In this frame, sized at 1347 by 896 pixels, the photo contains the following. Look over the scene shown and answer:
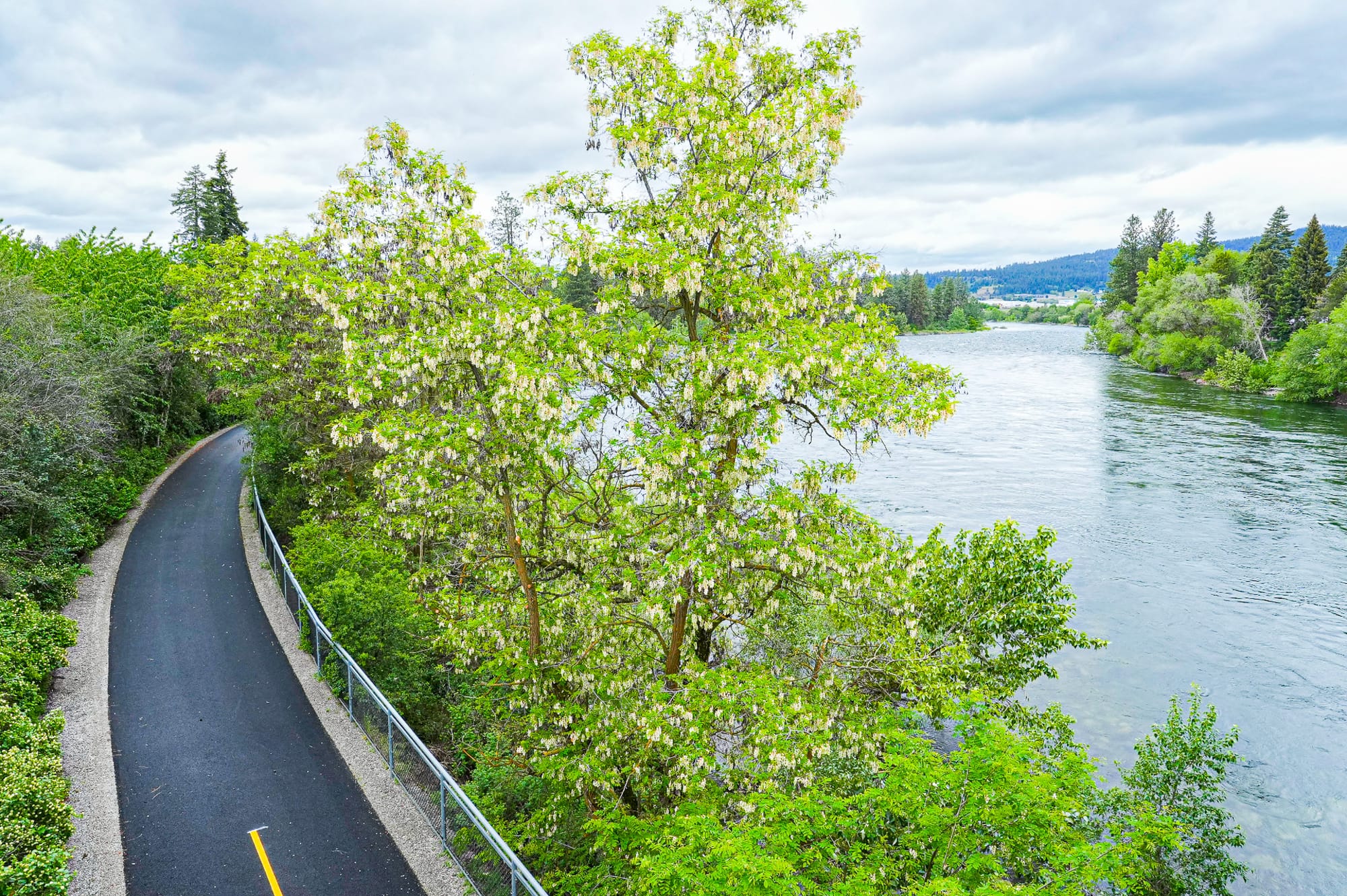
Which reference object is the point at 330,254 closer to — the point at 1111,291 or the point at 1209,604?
the point at 1209,604

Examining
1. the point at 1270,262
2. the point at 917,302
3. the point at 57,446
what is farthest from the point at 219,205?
the point at 917,302

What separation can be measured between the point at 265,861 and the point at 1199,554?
3451 cm

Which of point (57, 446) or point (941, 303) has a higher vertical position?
point (941, 303)

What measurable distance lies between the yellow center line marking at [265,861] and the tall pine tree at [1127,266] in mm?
134719

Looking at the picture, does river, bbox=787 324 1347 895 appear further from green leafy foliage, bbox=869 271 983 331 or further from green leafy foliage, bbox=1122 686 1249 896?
green leafy foliage, bbox=869 271 983 331

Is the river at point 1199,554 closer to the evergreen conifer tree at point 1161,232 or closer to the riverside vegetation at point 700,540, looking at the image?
the riverside vegetation at point 700,540

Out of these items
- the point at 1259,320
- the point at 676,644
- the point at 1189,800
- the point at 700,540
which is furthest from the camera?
the point at 1259,320

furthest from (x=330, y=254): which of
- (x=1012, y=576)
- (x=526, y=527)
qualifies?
(x=1012, y=576)

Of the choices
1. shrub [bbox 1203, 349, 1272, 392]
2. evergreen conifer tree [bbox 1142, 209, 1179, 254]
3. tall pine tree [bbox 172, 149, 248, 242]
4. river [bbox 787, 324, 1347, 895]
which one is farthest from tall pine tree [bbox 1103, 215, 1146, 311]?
tall pine tree [bbox 172, 149, 248, 242]

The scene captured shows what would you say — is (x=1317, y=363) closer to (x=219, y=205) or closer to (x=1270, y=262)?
(x=1270, y=262)

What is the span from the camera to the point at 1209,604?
87.6 feet

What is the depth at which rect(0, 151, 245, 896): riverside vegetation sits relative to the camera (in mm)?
10461

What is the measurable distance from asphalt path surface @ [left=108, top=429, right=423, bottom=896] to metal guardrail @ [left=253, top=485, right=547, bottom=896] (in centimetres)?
66

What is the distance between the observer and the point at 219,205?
56.6m
